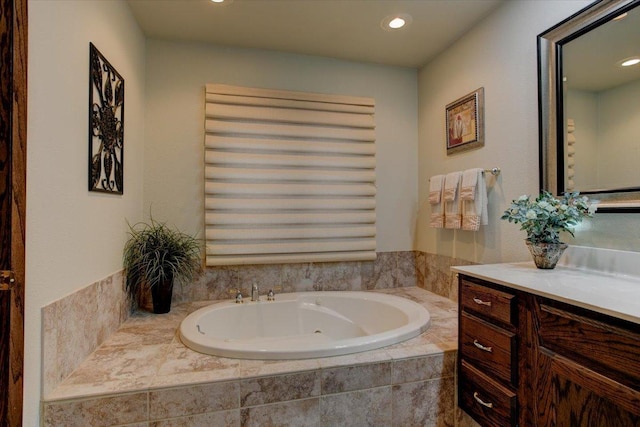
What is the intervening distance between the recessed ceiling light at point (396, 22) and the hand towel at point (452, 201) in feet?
3.70

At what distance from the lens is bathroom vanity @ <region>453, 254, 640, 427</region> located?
3.00 ft

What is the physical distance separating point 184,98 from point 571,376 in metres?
2.79

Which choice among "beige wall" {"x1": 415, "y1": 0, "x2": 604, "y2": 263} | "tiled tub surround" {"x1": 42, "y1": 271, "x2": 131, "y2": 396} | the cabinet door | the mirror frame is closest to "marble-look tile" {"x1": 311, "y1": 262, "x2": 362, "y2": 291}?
"beige wall" {"x1": 415, "y1": 0, "x2": 604, "y2": 263}

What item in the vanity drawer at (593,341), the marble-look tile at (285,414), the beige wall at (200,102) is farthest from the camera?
the beige wall at (200,102)

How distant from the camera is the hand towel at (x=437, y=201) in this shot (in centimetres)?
242

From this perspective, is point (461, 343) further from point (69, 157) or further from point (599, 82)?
point (69, 157)

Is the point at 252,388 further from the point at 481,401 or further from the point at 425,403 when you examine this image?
the point at 481,401

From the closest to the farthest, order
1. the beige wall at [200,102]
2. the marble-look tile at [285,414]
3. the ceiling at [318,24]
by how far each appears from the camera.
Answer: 1. the marble-look tile at [285,414]
2. the ceiling at [318,24]
3. the beige wall at [200,102]

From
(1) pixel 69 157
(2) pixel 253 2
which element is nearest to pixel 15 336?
(1) pixel 69 157

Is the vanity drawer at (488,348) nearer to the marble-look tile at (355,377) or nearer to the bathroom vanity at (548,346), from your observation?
the bathroom vanity at (548,346)

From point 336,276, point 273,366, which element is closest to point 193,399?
point 273,366

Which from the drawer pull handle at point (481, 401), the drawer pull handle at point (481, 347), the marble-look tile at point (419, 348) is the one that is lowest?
the drawer pull handle at point (481, 401)

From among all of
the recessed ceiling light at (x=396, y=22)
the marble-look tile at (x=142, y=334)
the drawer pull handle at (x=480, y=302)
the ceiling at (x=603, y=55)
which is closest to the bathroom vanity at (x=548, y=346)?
the drawer pull handle at (x=480, y=302)

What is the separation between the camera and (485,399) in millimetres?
1418
